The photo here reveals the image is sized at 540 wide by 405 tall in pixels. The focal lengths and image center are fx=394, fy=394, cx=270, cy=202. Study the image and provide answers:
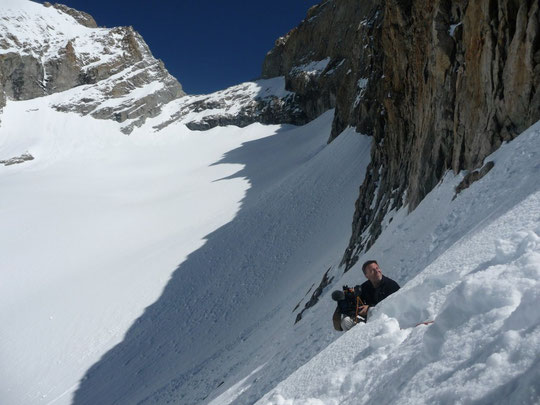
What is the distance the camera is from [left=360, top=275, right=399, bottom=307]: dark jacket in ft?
16.8

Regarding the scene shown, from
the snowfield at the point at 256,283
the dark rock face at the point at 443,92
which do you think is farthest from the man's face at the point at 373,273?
the dark rock face at the point at 443,92

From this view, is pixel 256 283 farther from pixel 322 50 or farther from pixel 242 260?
pixel 322 50

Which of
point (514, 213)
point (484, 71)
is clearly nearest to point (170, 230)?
point (484, 71)

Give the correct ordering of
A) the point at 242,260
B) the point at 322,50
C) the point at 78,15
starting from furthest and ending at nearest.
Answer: the point at 78,15
the point at 322,50
the point at 242,260

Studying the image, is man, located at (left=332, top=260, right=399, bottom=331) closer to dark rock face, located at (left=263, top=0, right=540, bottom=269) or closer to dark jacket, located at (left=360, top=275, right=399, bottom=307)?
dark jacket, located at (left=360, top=275, right=399, bottom=307)

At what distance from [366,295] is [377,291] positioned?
0.59 ft

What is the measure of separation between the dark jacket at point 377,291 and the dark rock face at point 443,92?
3813mm

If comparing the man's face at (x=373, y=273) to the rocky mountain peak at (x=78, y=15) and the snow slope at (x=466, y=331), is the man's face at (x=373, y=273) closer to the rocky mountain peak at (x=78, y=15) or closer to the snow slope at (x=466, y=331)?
the snow slope at (x=466, y=331)

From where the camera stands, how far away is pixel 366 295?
17.3ft

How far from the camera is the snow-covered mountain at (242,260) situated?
302 centimetres

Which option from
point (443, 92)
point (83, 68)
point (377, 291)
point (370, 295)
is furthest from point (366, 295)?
point (83, 68)

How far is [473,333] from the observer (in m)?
2.70

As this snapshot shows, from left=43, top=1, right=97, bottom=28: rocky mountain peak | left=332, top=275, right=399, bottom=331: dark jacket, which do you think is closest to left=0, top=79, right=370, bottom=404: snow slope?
left=332, top=275, right=399, bottom=331: dark jacket

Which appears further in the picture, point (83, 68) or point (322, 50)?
point (83, 68)
